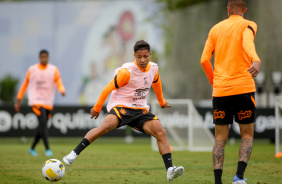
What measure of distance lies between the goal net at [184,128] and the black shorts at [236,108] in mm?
8227

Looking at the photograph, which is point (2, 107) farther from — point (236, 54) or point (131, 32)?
point (131, 32)

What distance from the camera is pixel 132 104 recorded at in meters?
8.12

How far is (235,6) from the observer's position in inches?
286

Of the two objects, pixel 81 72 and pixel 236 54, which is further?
pixel 81 72

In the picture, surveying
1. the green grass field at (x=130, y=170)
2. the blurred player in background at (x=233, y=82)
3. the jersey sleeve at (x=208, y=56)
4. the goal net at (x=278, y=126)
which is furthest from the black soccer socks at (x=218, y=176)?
the goal net at (x=278, y=126)

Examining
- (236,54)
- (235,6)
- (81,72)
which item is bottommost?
(81,72)

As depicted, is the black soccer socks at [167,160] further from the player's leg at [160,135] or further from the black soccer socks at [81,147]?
the black soccer socks at [81,147]

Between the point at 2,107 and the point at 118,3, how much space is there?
2882cm

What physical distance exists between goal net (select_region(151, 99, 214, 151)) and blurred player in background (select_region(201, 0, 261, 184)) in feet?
26.9

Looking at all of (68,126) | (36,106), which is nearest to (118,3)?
(68,126)

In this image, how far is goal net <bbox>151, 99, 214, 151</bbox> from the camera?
15.6m

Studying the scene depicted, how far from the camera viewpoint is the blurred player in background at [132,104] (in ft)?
25.8

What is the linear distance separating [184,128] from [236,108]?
9.20 metres

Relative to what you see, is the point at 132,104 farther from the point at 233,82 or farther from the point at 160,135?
the point at 233,82
